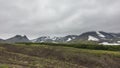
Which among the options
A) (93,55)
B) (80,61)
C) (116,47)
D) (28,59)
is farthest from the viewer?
(116,47)

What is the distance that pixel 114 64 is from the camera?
117938 mm

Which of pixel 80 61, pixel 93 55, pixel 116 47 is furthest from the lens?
pixel 116 47

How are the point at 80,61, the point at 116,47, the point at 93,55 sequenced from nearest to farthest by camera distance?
the point at 80,61, the point at 93,55, the point at 116,47

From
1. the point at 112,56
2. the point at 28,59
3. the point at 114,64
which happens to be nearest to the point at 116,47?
the point at 112,56

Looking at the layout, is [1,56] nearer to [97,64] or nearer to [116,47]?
[97,64]

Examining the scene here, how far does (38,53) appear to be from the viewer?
130 m

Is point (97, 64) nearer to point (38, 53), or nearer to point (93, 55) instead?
point (93, 55)

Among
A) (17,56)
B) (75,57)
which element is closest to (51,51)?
(75,57)

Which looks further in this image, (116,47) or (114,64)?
(116,47)

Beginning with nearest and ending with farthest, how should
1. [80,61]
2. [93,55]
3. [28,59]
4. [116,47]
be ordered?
[28,59]
[80,61]
[93,55]
[116,47]

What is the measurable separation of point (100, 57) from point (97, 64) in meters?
11.4

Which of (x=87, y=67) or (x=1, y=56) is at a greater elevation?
(x=1, y=56)

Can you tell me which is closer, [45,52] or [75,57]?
[75,57]

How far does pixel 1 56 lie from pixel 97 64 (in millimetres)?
45981
